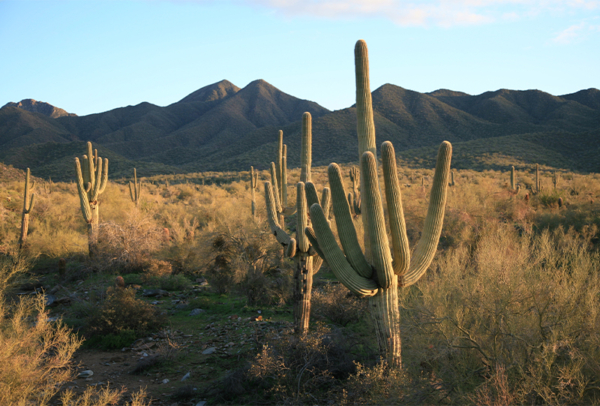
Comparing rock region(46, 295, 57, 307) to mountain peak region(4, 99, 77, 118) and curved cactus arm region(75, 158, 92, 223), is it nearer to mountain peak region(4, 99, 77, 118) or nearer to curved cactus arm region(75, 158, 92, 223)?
curved cactus arm region(75, 158, 92, 223)

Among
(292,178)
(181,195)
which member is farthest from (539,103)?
(181,195)

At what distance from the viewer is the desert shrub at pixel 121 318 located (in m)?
8.00

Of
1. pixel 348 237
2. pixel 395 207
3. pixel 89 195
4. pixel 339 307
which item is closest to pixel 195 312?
pixel 339 307

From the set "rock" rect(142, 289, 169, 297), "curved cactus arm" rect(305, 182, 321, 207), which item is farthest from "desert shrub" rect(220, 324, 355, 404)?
"rock" rect(142, 289, 169, 297)

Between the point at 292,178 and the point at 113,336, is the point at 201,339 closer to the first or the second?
the point at 113,336

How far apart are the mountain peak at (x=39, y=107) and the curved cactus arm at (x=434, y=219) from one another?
133625mm

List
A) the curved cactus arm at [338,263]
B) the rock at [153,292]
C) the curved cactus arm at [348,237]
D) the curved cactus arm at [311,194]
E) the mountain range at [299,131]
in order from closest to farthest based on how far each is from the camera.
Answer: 1. the curved cactus arm at [338,263]
2. the curved cactus arm at [348,237]
3. the curved cactus arm at [311,194]
4. the rock at [153,292]
5. the mountain range at [299,131]

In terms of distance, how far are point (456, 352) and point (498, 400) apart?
1211 millimetres

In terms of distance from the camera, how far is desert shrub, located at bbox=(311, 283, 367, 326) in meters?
8.65

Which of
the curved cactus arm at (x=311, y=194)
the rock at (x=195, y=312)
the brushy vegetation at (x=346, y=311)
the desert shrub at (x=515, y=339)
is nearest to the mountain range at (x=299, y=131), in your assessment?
the brushy vegetation at (x=346, y=311)

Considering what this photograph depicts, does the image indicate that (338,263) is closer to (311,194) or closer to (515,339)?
(311,194)

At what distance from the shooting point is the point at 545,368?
4.06m

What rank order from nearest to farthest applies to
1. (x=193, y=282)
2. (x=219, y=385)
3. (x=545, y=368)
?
(x=545, y=368), (x=219, y=385), (x=193, y=282)

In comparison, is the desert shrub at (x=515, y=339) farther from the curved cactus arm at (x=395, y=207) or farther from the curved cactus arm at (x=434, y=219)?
the curved cactus arm at (x=395, y=207)
